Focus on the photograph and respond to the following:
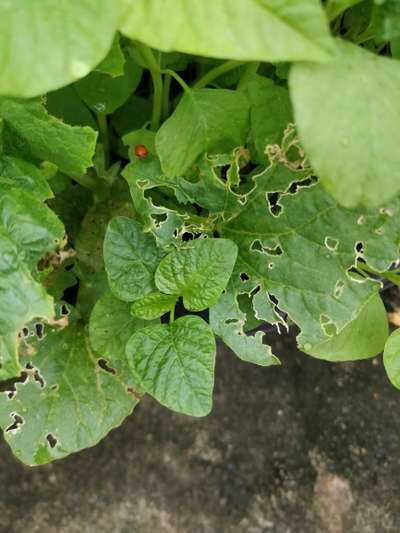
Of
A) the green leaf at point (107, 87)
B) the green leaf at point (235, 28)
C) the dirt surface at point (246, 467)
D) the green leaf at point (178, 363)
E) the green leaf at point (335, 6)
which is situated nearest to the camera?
the green leaf at point (235, 28)

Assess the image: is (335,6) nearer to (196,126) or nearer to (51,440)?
(196,126)

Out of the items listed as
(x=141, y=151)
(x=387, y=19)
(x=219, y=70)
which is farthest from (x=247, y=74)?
(x=387, y=19)

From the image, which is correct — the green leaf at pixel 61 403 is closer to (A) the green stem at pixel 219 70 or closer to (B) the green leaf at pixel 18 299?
(B) the green leaf at pixel 18 299

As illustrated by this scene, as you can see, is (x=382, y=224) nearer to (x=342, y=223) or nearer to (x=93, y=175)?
(x=342, y=223)

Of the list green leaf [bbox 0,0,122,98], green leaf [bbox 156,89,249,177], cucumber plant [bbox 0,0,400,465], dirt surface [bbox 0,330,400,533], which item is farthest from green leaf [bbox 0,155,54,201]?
dirt surface [bbox 0,330,400,533]

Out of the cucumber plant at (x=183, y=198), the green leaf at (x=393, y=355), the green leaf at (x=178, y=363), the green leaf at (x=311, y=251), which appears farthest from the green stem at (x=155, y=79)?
the green leaf at (x=393, y=355)

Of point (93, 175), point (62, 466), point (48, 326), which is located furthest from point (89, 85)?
point (62, 466)

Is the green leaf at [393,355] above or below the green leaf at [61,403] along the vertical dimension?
above
